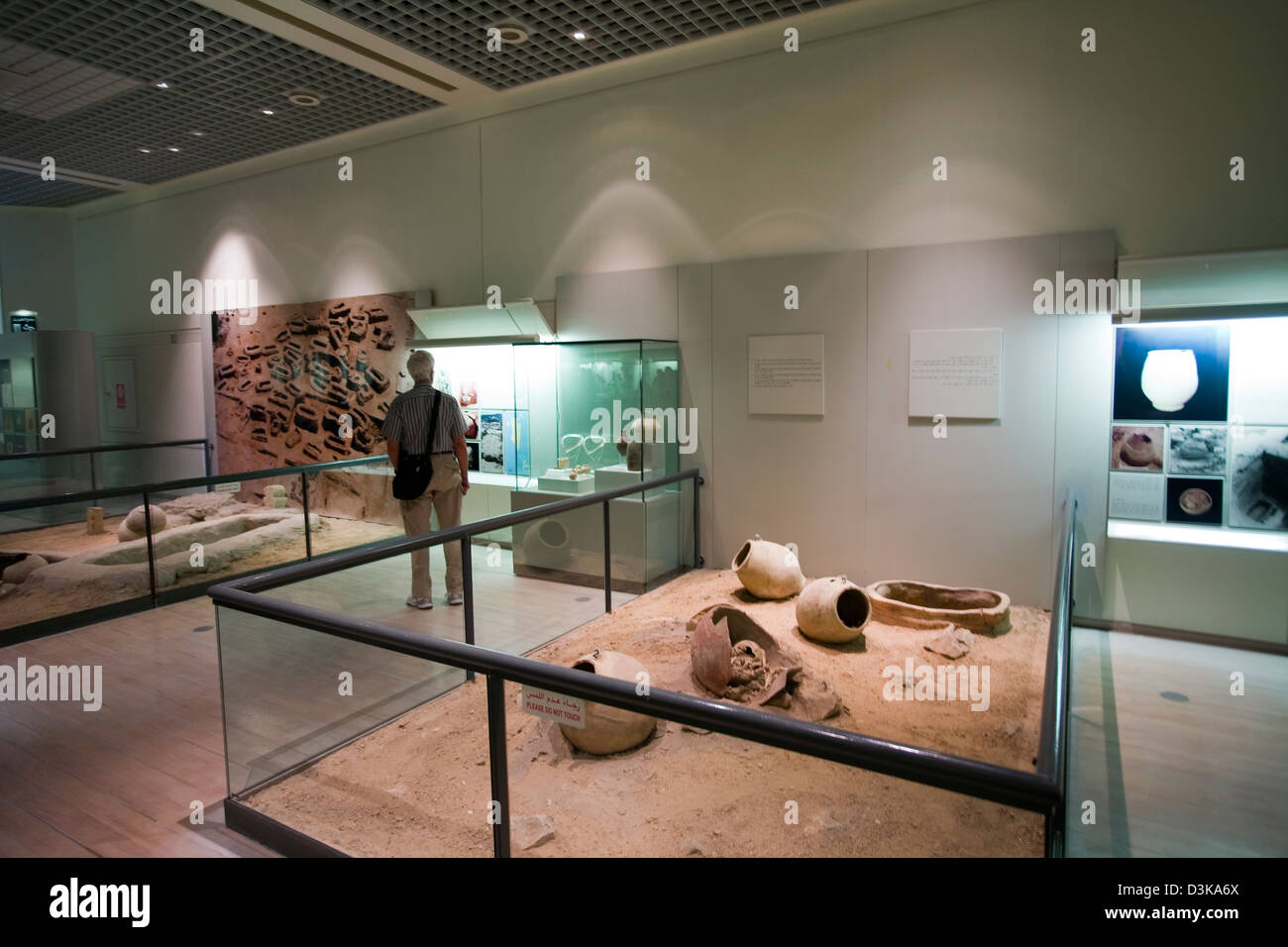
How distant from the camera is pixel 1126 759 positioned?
141 inches

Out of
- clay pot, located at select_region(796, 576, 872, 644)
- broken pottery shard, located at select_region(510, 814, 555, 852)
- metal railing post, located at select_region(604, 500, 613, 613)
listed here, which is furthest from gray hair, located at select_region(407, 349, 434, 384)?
broken pottery shard, located at select_region(510, 814, 555, 852)

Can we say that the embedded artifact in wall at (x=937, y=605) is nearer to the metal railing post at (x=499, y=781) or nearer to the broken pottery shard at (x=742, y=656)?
the broken pottery shard at (x=742, y=656)

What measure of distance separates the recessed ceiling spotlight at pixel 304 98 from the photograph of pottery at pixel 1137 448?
7.65 meters

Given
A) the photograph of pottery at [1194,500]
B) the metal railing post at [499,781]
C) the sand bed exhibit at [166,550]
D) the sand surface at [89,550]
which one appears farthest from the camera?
the sand bed exhibit at [166,550]

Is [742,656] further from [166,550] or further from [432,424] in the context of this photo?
[166,550]

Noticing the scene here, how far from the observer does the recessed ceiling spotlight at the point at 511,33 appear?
617cm

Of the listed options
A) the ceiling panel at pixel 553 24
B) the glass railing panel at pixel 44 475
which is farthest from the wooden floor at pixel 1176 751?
the glass railing panel at pixel 44 475

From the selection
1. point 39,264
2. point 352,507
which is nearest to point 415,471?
point 352,507

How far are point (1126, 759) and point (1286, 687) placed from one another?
60.1 inches

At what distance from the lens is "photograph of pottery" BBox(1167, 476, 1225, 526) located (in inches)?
206

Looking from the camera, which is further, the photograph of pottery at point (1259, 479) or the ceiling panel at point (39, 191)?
the ceiling panel at point (39, 191)

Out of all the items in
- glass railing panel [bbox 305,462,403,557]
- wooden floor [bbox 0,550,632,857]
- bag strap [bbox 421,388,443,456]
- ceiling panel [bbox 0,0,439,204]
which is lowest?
wooden floor [bbox 0,550,632,857]

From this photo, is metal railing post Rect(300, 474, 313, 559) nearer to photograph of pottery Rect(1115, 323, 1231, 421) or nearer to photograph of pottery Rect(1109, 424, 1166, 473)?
photograph of pottery Rect(1109, 424, 1166, 473)

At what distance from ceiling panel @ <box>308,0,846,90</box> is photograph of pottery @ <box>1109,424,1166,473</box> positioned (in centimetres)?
370
